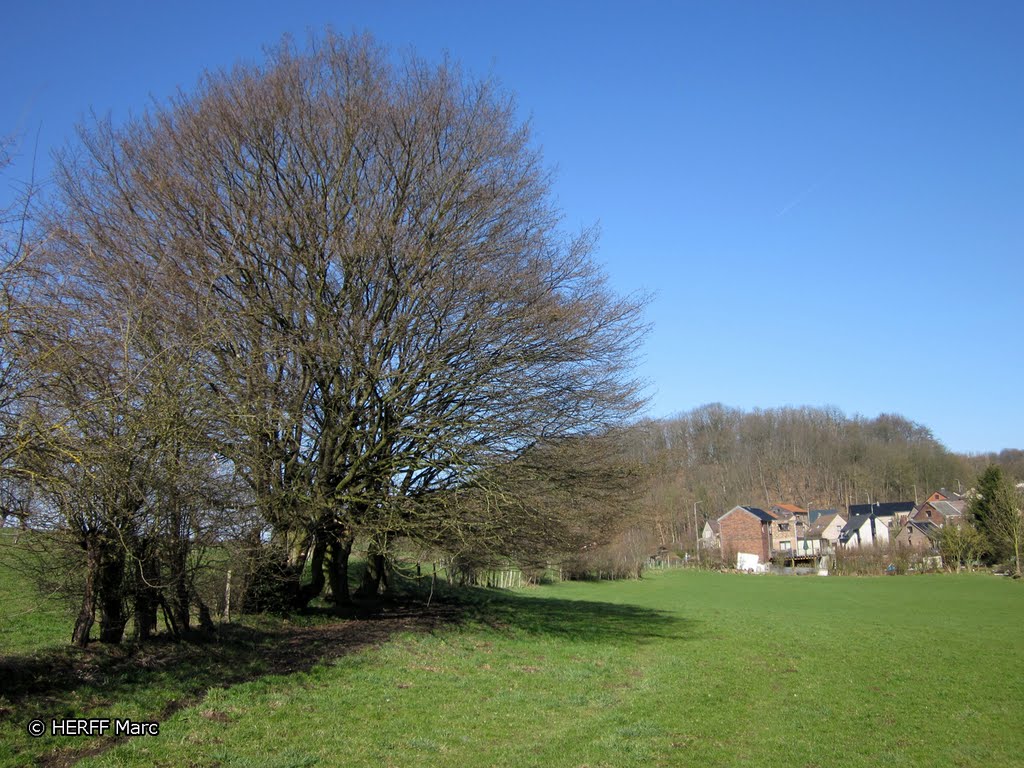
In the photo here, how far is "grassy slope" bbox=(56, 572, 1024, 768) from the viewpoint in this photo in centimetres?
679

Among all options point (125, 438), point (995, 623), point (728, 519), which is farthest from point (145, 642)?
point (728, 519)

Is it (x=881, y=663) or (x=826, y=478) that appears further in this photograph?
(x=826, y=478)

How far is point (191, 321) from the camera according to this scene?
11.2 meters

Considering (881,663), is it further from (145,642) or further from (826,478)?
(826,478)

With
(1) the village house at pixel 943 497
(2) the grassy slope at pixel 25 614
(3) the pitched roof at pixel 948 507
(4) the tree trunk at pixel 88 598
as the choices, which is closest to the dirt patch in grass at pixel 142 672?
(4) the tree trunk at pixel 88 598

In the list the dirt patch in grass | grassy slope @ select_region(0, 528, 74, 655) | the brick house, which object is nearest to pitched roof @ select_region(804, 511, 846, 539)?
the brick house

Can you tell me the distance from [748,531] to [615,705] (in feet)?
244

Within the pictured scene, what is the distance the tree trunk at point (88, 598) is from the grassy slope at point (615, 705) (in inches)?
72.2

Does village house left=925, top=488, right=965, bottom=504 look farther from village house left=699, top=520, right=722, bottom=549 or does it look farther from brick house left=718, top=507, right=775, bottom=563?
village house left=699, top=520, right=722, bottom=549

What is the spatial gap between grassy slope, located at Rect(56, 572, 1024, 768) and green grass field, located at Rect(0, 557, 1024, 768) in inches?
1.3

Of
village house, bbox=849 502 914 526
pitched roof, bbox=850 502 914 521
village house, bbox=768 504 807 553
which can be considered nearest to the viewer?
village house, bbox=849 502 914 526

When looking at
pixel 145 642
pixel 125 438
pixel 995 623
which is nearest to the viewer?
pixel 125 438

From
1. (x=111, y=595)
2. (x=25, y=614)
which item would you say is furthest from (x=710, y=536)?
(x=111, y=595)

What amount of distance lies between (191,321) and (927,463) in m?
108
